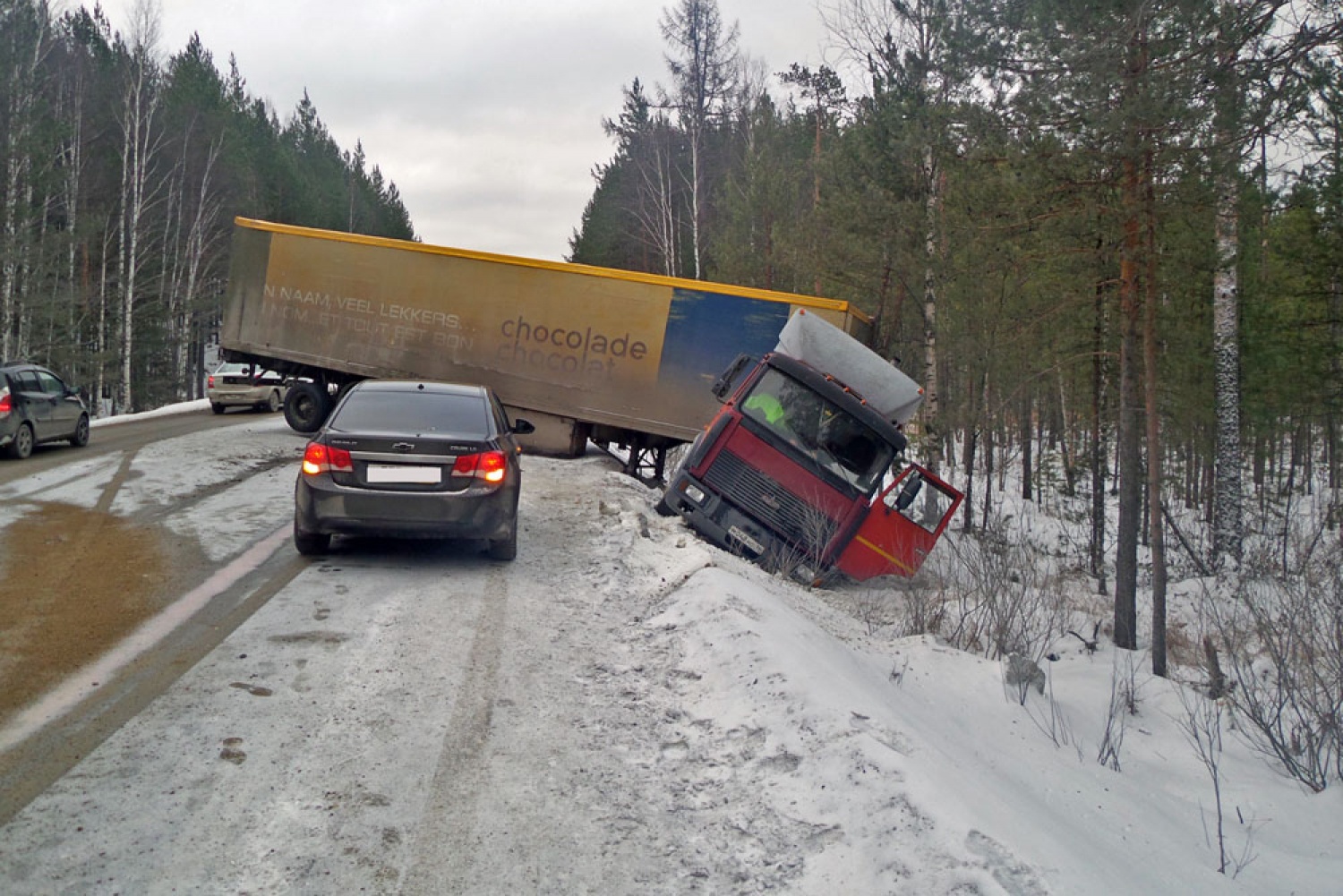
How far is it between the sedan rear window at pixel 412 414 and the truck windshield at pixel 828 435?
391cm

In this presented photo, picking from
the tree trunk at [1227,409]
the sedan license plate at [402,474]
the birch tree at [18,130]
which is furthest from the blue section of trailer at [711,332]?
the birch tree at [18,130]

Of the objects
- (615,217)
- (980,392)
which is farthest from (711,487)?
(615,217)

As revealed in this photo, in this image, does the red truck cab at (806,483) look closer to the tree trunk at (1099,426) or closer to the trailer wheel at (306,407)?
the tree trunk at (1099,426)

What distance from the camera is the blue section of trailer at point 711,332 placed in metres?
17.1

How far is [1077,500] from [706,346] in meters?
16.2

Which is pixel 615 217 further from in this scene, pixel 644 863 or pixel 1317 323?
pixel 644 863

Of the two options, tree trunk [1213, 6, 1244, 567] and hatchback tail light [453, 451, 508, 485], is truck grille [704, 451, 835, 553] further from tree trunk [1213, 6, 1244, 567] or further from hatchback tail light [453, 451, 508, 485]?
tree trunk [1213, 6, 1244, 567]

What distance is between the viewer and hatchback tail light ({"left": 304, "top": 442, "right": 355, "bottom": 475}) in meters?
7.73

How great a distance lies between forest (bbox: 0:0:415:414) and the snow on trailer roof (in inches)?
1071

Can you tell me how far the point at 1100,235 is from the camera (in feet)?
38.5

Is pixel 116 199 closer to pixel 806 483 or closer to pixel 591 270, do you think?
pixel 591 270

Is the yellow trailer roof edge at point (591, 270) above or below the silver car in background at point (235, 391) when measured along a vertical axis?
above

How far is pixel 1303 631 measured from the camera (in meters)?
7.33

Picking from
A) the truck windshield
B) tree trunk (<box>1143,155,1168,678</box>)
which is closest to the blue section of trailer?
the truck windshield
